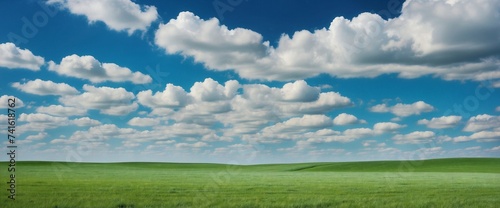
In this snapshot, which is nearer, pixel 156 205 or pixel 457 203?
pixel 156 205

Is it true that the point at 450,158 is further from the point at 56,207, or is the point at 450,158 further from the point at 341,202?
the point at 56,207

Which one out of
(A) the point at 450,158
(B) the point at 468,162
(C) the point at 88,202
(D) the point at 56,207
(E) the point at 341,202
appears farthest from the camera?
(A) the point at 450,158

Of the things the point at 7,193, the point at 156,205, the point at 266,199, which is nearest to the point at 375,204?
the point at 266,199

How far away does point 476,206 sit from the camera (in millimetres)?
18906

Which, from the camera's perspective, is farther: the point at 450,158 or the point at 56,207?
the point at 450,158

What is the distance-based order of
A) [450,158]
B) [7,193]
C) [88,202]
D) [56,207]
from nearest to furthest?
1. [56,207]
2. [88,202]
3. [7,193]
4. [450,158]

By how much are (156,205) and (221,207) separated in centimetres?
271

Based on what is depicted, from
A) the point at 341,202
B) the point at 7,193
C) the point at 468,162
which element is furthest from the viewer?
the point at 468,162

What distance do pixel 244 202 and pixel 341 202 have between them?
14.8 feet

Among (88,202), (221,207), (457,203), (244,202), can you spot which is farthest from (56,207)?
(457,203)

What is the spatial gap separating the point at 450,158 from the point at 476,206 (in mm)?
124714

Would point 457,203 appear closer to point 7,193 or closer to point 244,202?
point 244,202

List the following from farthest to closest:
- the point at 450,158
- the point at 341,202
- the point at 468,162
→ 1. the point at 450,158
2. the point at 468,162
3. the point at 341,202

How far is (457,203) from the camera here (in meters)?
20.1
